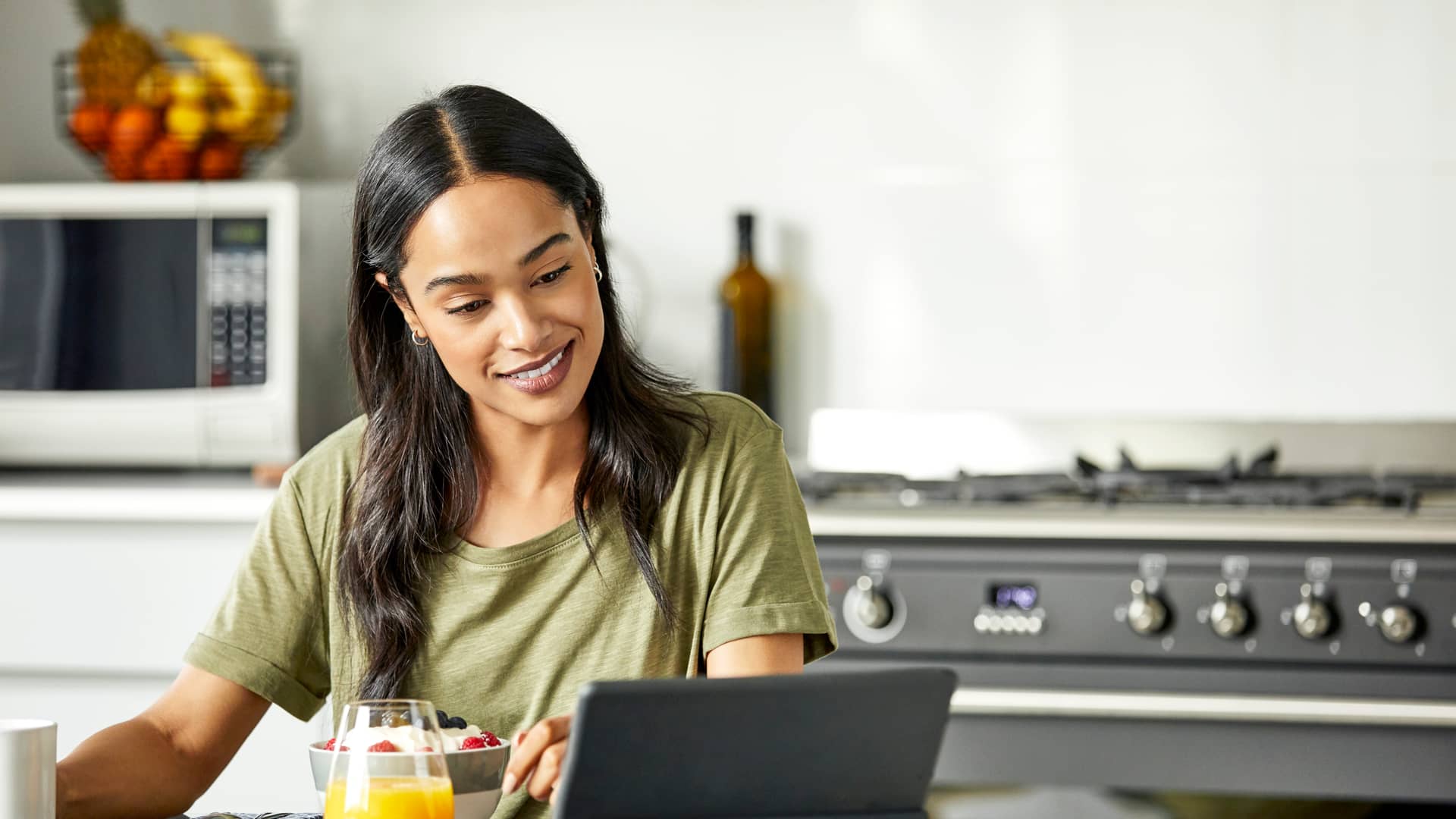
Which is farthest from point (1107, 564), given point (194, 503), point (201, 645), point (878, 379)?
point (194, 503)

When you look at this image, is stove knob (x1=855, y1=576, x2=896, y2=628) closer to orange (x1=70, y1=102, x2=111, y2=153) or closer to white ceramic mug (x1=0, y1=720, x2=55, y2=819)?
white ceramic mug (x1=0, y1=720, x2=55, y2=819)

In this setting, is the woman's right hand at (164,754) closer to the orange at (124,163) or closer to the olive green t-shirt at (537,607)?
the olive green t-shirt at (537,607)

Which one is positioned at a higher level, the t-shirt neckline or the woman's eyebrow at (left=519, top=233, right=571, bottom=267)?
the woman's eyebrow at (left=519, top=233, right=571, bottom=267)

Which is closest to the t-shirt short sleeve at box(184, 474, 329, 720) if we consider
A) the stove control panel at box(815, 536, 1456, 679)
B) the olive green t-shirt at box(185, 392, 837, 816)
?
the olive green t-shirt at box(185, 392, 837, 816)

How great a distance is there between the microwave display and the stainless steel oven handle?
1180 mm

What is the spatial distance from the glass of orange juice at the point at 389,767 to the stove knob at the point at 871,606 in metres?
1.05

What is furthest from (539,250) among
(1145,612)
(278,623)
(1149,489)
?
(1149,489)

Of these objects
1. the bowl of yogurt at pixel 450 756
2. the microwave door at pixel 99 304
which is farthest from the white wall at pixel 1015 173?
the bowl of yogurt at pixel 450 756

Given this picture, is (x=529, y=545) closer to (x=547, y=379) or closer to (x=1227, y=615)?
(x=547, y=379)

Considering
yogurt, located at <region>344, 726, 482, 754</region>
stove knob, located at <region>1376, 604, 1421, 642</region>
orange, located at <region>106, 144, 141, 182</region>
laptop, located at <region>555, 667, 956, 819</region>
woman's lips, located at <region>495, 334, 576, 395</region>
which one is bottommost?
stove knob, located at <region>1376, 604, 1421, 642</region>

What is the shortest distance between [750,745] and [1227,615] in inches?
48.5

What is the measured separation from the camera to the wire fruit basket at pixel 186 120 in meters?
2.30

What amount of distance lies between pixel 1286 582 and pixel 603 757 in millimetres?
1322

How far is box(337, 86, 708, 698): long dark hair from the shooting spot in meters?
1.22
